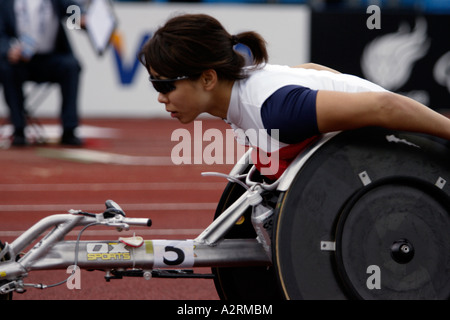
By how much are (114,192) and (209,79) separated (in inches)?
185

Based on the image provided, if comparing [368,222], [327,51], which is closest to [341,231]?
[368,222]

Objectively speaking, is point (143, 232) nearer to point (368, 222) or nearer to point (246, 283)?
point (246, 283)

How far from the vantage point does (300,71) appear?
10.3 feet

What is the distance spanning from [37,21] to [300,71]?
7586mm

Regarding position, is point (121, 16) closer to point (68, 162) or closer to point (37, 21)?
point (37, 21)

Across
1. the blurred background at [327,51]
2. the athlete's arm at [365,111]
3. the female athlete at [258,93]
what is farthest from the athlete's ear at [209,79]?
the blurred background at [327,51]

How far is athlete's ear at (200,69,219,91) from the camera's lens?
3.06 metres

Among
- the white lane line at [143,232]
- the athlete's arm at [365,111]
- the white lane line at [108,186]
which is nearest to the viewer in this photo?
the athlete's arm at [365,111]

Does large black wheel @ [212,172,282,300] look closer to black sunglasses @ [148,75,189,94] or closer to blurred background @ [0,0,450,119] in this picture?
black sunglasses @ [148,75,189,94]

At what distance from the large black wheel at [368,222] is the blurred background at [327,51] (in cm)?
1072

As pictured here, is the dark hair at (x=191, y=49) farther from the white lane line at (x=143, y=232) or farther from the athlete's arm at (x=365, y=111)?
the white lane line at (x=143, y=232)

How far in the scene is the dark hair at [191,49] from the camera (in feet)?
9.82

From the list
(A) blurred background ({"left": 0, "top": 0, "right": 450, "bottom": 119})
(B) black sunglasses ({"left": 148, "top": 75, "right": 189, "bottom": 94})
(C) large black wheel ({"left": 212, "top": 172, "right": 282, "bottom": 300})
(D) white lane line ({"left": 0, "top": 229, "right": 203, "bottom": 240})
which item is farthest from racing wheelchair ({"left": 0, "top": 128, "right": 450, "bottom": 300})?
(A) blurred background ({"left": 0, "top": 0, "right": 450, "bottom": 119})

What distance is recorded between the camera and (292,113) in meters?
2.89
